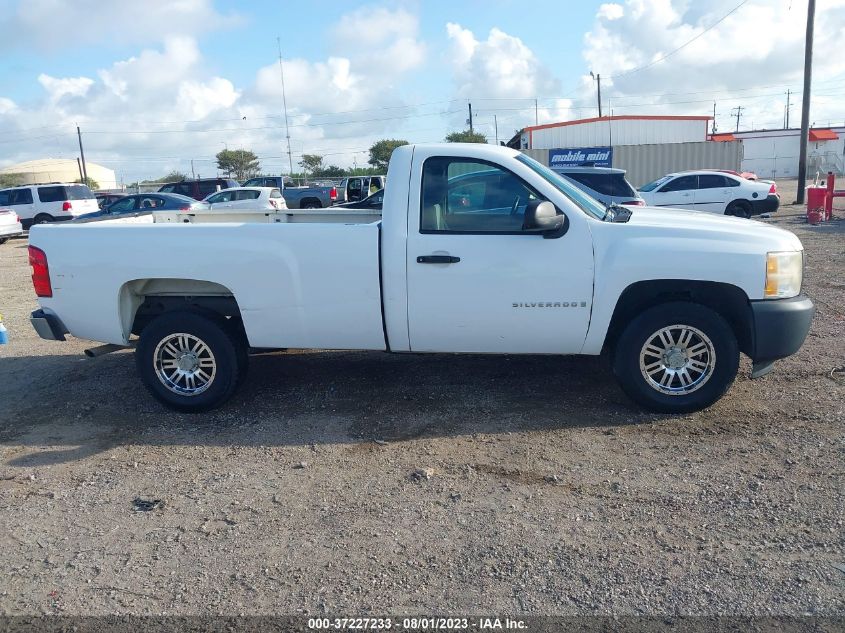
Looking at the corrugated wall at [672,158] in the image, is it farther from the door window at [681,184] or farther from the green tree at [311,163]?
the green tree at [311,163]

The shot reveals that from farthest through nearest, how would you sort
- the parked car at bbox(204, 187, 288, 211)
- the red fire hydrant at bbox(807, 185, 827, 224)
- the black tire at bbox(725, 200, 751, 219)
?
the parked car at bbox(204, 187, 288, 211)
the black tire at bbox(725, 200, 751, 219)
the red fire hydrant at bbox(807, 185, 827, 224)

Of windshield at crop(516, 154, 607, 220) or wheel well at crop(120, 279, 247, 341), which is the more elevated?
windshield at crop(516, 154, 607, 220)

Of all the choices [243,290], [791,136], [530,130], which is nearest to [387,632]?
[243,290]

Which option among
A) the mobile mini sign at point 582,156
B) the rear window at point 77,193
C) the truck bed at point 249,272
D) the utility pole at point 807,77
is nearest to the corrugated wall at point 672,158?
the mobile mini sign at point 582,156

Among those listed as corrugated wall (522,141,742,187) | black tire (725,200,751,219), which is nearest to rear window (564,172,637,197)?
black tire (725,200,751,219)

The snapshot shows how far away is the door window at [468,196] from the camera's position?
5004 mm

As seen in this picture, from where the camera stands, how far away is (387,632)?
2936mm

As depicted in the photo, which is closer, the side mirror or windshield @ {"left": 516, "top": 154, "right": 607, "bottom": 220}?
the side mirror

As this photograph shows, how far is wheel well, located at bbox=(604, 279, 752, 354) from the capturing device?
16.2 feet

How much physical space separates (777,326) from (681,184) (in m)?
16.6

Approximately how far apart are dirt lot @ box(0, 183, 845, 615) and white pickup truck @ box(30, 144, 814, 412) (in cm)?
53

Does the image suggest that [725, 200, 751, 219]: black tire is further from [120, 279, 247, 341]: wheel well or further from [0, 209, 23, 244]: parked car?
[0, 209, 23, 244]: parked car

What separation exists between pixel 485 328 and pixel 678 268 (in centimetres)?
138

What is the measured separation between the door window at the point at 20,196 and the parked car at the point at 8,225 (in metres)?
2.79
